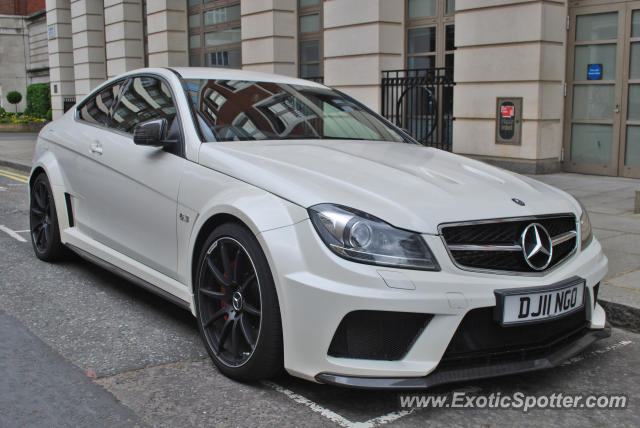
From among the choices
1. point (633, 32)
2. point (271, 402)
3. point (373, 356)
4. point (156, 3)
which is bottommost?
point (271, 402)

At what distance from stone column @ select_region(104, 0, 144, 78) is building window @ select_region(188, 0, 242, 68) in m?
3.36

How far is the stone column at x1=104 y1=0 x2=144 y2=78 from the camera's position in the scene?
22703mm

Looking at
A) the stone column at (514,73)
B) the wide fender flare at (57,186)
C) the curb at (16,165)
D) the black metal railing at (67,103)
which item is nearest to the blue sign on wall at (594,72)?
the stone column at (514,73)

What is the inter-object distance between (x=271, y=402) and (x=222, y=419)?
0.87ft

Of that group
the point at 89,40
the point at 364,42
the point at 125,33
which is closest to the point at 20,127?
the point at 89,40

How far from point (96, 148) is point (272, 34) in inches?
460

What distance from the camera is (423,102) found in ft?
42.3

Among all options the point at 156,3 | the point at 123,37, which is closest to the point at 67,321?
the point at 156,3

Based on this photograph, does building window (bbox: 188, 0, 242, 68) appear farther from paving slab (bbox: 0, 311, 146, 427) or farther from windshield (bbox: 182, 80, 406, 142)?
paving slab (bbox: 0, 311, 146, 427)

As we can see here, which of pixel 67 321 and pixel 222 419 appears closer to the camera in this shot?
pixel 222 419

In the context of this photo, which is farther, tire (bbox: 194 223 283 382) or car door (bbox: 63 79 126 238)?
car door (bbox: 63 79 126 238)

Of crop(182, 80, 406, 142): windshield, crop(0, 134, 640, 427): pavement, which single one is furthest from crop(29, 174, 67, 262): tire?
crop(182, 80, 406, 142): windshield

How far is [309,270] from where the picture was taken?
3.04 m

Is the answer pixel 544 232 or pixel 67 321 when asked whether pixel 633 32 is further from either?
pixel 67 321
